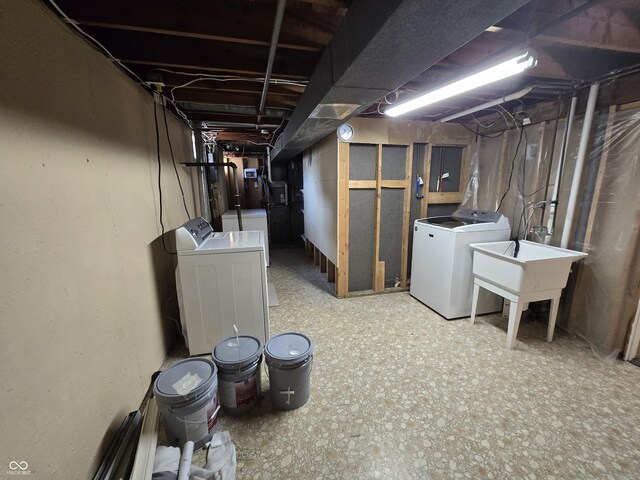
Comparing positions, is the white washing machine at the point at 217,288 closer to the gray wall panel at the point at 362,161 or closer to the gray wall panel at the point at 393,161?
the gray wall panel at the point at 362,161

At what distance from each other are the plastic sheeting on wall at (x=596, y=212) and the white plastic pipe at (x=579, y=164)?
5 cm

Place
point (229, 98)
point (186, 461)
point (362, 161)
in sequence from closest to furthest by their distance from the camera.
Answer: point (186, 461)
point (229, 98)
point (362, 161)

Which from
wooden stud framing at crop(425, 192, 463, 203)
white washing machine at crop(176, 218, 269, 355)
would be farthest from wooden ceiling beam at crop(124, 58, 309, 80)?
wooden stud framing at crop(425, 192, 463, 203)

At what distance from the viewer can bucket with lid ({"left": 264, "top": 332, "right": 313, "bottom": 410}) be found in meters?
1.59

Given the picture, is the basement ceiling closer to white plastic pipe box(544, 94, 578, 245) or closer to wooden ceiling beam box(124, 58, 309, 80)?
wooden ceiling beam box(124, 58, 309, 80)

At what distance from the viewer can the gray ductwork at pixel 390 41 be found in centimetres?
87

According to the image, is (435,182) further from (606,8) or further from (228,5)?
(228,5)

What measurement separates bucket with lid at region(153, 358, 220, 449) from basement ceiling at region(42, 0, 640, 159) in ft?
6.04

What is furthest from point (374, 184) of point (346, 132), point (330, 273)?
point (330, 273)

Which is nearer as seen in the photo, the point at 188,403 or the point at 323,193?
the point at 188,403

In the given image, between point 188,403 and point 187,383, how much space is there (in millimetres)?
105

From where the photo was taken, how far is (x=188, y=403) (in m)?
1.35

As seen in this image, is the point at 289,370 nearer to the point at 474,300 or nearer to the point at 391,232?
the point at 474,300

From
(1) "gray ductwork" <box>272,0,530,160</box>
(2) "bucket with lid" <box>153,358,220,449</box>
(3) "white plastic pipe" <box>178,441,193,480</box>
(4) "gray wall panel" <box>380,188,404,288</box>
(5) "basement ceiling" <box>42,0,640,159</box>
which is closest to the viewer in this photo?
(1) "gray ductwork" <box>272,0,530,160</box>
